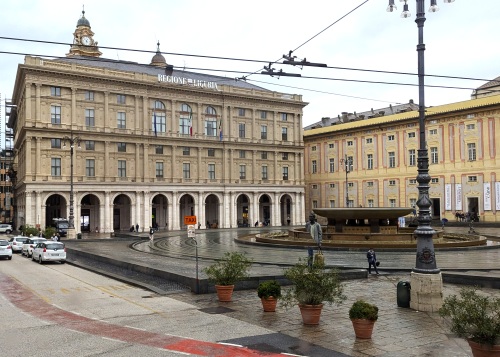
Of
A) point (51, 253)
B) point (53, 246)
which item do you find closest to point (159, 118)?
point (53, 246)

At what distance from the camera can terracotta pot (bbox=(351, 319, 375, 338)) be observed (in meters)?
10.6

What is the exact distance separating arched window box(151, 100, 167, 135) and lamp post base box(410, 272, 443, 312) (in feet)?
193

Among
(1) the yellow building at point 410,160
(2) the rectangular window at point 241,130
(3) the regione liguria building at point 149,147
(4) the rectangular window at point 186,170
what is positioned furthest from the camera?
(2) the rectangular window at point 241,130

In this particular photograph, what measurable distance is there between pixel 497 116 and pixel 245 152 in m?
35.5

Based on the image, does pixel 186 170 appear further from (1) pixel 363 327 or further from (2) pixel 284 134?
(1) pixel 363 327

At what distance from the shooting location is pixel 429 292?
43.6 ft

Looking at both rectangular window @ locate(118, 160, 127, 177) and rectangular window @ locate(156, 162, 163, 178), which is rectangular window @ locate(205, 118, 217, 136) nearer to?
rectangular window @ locate(156, 162, 163, 178)

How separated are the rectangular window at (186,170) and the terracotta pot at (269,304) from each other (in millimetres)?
59025

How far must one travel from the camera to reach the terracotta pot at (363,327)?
1060cm

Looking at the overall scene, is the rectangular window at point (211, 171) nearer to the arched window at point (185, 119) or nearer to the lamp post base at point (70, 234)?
the arched window at point (185, 119)

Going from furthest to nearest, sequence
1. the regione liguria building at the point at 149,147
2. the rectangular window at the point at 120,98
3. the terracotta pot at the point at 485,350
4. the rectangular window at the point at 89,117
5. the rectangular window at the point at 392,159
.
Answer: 1. the rectangular window at the point at 392,159
2. the rectangular window at the point at 120,98
3. the rectangular window at the point at 89,117
4. the regione liguria building at the point at 149,147
5. the terracotta pot at the point at 485,350

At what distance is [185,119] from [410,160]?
33.2 m

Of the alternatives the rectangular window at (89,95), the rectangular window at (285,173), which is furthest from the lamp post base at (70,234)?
the rectangular window at (285,173)

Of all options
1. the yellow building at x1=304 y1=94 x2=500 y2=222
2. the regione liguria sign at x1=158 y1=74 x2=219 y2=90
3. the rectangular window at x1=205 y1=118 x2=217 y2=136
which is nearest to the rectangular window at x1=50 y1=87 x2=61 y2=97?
the regione liguria sign at x1=158 y1=74 x2=219 y2=90
